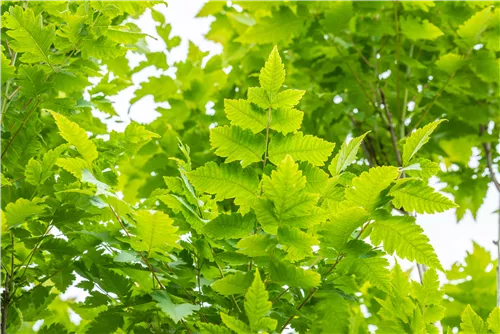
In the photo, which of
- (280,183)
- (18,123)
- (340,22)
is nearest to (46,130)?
(18,123)

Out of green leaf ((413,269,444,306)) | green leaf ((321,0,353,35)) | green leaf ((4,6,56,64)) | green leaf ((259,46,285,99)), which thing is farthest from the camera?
green leaf ((321,0,353,35))

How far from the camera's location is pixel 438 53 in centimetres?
237

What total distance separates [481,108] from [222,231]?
165 centimetres

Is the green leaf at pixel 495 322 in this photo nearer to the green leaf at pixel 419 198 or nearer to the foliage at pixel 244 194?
the foliage at pixel 244 194

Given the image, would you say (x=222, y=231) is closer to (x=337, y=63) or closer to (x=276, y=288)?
(x=276, y=288)

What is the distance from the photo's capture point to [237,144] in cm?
98

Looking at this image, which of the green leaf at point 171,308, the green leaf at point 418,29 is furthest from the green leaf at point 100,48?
the green leaf at point 418,29

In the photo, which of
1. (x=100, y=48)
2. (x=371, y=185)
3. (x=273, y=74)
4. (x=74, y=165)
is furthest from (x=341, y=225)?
(x=100, y=48)

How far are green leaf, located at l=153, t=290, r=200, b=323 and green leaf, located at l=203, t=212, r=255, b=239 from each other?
0.13 m

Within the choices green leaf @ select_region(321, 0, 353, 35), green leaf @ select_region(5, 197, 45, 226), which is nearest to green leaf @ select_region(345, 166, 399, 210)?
green leaf @ select_region(5, 197, 45, 226)

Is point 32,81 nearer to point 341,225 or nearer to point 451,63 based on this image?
point 341,225

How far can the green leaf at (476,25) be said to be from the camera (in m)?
1.85

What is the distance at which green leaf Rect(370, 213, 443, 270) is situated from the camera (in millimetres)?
931

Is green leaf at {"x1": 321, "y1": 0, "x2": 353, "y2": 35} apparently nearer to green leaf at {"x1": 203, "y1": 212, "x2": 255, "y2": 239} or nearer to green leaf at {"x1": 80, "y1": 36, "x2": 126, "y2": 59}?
green leaf at {"x1": 80, "y1": 36, "x2": 126, "y2": 59}
